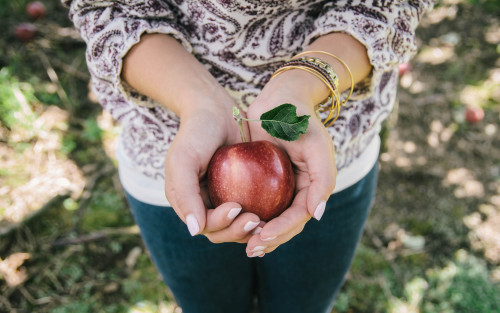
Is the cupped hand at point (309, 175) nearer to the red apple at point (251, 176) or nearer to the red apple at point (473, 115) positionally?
the red apple at point (251, 176)

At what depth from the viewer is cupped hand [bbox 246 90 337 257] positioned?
0.92 metres

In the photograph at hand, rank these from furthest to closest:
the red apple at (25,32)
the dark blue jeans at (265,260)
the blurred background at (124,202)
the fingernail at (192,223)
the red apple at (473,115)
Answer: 1. the red apple at (25,32)
2. the red apple at (473,115)
3. the blurred background at (124,202)
4. the dark blue jeans at (265,260)
5. the fingernail at (192,223)

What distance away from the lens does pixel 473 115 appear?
3199 mm

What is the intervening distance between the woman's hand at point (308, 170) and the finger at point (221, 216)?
8cm

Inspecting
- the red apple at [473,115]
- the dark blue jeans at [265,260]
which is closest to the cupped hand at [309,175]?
the dark blue jeans at [265,260]

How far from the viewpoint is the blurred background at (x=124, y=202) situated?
238cm

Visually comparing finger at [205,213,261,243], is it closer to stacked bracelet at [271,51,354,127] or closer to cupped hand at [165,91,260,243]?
cupped hand at [165,91,260,243]

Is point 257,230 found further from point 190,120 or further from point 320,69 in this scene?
point 320,69

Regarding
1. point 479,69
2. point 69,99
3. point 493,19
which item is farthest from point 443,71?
point 69,99

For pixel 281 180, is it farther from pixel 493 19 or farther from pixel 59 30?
Result: pixel 493 19

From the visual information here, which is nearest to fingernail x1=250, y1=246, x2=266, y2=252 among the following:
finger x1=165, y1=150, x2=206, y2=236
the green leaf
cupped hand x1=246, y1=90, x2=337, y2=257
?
cupped hand x1=246, y1=90, x2=337, y2=257

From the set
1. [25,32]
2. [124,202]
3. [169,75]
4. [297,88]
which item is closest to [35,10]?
[25,32]

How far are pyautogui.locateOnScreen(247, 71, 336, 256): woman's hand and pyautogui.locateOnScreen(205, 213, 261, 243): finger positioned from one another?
3 cm

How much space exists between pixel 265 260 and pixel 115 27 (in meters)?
0.91
